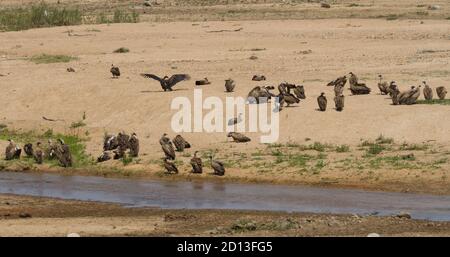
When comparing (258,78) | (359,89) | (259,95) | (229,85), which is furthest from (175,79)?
(359,89)

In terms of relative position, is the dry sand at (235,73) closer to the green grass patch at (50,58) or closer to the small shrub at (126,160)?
the small shrub at (126,160)

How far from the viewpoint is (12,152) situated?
26141 millimetres

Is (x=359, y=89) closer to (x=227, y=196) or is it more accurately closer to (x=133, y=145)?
(x=133, y=145)

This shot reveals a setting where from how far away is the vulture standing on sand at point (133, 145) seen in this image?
25.3 m

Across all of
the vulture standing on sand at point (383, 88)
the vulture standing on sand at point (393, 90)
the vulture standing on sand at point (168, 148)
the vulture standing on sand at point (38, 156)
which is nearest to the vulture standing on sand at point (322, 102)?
the vulture standing on sand at point (393, 90)

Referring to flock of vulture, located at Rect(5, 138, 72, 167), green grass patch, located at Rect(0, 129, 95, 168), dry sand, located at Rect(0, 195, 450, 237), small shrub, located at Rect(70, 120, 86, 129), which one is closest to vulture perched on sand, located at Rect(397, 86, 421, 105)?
green grass patch, located at Rect(0, 129, 95, 168)

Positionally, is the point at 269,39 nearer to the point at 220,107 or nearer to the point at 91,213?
the point at 220,107

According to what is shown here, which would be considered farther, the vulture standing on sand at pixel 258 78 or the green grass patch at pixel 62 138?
the vulture standing on sand at pixel 258 78

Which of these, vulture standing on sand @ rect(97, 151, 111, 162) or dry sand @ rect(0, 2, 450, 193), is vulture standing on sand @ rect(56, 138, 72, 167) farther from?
dry sand @ rect(0, 2, 450, 193)

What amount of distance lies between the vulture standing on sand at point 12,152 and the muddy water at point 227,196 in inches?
62.9

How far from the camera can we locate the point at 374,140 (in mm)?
25016

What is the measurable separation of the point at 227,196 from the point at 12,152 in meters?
6.28

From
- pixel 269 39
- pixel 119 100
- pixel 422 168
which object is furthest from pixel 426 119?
pixel 269 39
